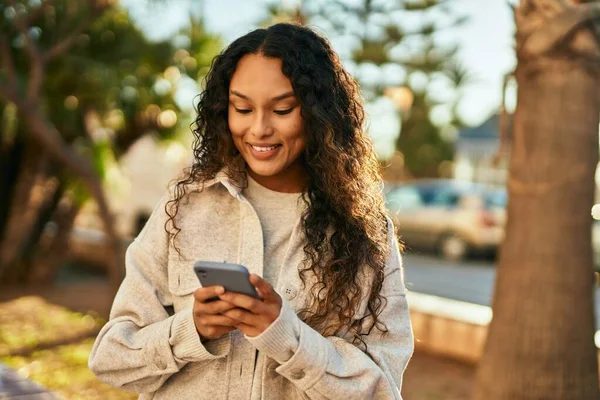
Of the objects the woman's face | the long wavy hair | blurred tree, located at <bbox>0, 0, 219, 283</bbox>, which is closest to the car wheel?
blurred tree, located at <bbox>0, 0, 219, 283</bbox>

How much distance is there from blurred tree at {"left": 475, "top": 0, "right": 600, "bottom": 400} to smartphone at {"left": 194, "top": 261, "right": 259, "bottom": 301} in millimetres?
3324

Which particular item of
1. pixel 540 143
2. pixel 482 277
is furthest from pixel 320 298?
pixel 482 277

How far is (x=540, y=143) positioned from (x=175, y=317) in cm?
325

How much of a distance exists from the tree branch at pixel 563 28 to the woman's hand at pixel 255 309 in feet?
10.8

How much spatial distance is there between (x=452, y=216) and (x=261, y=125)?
1496 centimetres

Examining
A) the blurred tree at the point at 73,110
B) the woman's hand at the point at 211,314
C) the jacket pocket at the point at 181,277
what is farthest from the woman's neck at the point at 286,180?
the blurred tree at the point at 73,110

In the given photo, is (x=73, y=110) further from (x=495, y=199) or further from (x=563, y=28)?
(x=495, y=199)

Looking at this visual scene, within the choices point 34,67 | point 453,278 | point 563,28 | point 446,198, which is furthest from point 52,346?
point 446,198

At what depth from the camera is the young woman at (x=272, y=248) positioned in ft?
5.93

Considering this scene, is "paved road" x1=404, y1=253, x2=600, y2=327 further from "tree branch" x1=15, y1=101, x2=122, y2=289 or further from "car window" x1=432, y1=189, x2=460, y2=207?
"tree branch" x1=15, y1=101, x2=122, y2=289

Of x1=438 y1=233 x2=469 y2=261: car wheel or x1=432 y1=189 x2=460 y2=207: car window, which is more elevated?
x1=432 y1=189 x2=460 y2=207: car window

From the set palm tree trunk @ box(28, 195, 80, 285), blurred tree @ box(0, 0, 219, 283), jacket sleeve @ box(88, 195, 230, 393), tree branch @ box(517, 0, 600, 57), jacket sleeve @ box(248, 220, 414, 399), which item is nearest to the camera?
jacket sleeve @ box(248, 220, 414, 399)

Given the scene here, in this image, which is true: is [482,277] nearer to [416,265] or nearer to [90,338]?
[416,265]

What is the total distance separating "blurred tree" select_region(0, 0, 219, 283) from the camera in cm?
999
